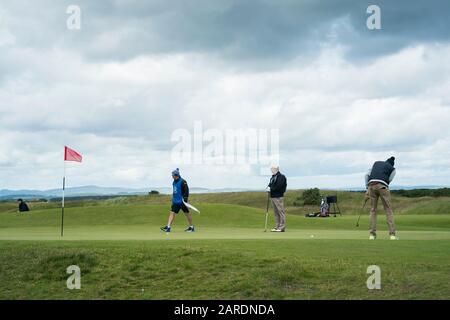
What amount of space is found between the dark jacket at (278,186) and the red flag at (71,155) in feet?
27.9

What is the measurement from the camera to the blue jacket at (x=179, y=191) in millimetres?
25734

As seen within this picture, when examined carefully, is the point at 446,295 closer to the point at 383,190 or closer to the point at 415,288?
the point at 415,288

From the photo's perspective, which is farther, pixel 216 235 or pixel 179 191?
pixel 179 191

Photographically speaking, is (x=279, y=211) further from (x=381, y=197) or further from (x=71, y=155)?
(x=71, y=155)

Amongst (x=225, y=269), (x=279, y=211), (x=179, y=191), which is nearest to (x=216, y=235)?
(x=179, y=191)

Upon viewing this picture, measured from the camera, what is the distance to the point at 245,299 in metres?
13.2

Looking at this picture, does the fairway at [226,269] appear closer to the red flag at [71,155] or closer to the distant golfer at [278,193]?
the red flag at [71,155]

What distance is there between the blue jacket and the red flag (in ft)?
13.7

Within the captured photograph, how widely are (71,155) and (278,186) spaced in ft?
29.8

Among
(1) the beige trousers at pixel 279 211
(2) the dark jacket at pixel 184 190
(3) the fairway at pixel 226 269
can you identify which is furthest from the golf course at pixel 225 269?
(1) the beige trousers at pixel 279 211

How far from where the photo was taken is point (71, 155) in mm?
25062

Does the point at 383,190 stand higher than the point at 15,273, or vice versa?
the point at 383,190

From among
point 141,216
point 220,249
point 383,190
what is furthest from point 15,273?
point 141,216
